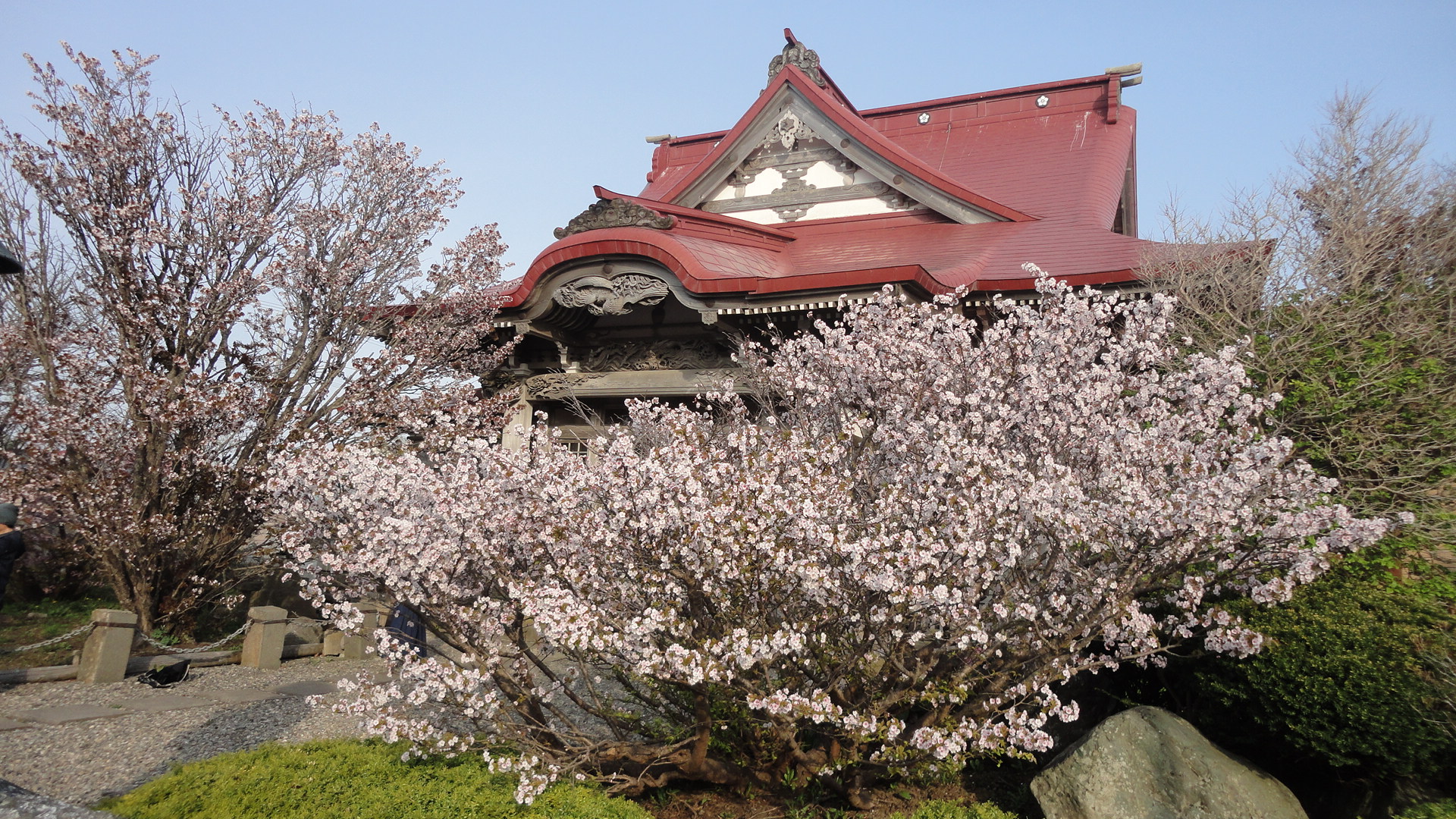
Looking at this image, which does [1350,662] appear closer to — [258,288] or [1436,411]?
[1436,411]

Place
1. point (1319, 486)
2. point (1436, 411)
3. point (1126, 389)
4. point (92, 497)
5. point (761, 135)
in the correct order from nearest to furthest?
1. point (1319, 486)
2. point (1436, 411)
3. point (1126, 389)
4. point (92, 497)
5. point (761, 135)

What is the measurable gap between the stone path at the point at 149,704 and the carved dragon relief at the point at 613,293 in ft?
15.8

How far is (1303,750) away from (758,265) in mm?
7129

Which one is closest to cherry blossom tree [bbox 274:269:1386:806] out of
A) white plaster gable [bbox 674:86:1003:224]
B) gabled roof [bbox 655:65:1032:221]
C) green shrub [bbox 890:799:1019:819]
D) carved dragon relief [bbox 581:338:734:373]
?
green shrub [bbox 890:799:1019:819]

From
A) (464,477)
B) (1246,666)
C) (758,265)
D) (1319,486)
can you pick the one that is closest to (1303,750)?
(1246,666)

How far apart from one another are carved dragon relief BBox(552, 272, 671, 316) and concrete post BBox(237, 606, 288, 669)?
15.8 ft

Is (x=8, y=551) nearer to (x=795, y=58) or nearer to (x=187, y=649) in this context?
(x=187, y=649)

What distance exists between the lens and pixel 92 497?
9242 millimetres

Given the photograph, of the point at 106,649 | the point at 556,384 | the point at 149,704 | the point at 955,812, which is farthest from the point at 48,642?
the point at 955,812

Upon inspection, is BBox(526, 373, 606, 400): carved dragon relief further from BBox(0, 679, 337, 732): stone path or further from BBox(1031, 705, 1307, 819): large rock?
BBox(1031, 705, 1307, 819): large rock

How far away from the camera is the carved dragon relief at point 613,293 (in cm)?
973

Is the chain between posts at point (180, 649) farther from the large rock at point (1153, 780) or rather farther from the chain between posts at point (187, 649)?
the large rock at point (1153, 780)

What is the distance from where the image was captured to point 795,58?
488 inches

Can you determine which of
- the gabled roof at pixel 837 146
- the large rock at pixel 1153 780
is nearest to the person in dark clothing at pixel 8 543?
the large rock at pixel 1153 780
